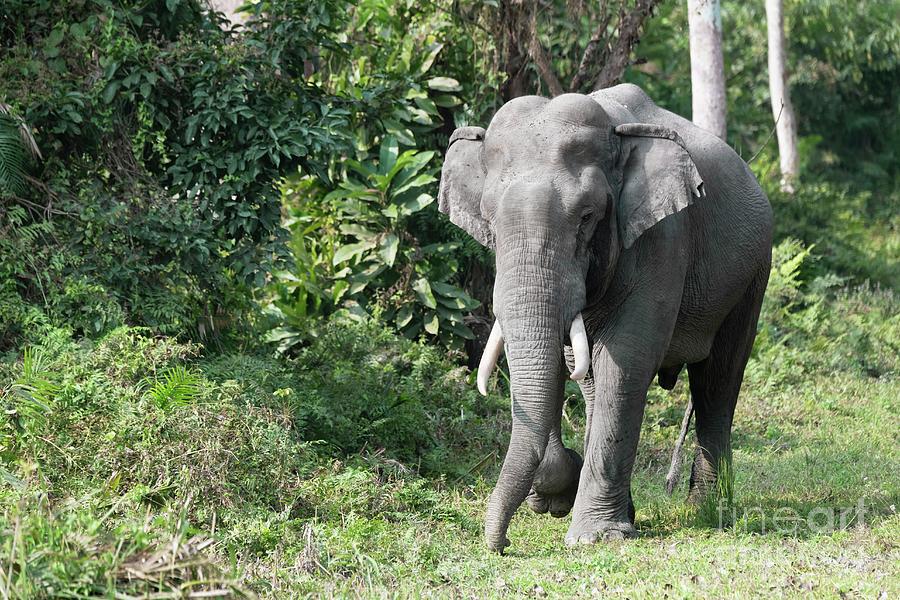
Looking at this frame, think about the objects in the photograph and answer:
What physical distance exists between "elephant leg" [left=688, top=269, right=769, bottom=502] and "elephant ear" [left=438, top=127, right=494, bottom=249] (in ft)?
7.86

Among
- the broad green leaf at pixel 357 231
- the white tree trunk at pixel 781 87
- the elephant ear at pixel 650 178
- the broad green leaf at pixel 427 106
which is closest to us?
the elephant ear at pixel 650 178

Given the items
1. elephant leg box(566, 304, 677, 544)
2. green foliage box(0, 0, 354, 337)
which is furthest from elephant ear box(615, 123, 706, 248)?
green foliage box(0, 0, 354, 337)

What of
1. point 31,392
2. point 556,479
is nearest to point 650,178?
point 556,479

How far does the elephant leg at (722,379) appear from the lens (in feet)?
29.0

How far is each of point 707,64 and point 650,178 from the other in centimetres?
719

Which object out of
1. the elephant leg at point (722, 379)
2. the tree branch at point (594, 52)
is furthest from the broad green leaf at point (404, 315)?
the elephant leg at point (722, 379)

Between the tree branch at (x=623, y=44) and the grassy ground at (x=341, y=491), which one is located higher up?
the tree branch at (x=623, y=44)

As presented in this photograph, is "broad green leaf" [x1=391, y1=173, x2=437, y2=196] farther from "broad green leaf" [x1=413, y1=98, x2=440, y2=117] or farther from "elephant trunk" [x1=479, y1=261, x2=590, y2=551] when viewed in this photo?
"elephant trunk" [x1=479, y1=261, x2=590, y2=551]

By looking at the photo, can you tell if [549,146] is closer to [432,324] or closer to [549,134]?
[549,134]

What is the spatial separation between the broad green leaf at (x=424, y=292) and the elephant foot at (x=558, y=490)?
3.73 meters

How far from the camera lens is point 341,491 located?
25.4 ft

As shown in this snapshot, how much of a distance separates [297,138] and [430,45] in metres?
3.65

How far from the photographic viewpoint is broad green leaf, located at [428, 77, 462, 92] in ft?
41.0

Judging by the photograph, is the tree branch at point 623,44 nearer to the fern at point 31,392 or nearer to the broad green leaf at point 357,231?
the broad green leaf at point 357,231
